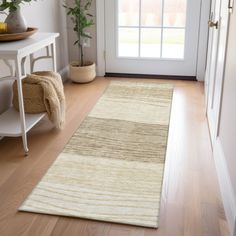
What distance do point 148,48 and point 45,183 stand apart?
2.45 m

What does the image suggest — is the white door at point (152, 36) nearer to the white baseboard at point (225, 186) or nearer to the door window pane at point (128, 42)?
the door window pane at point (128, 42)

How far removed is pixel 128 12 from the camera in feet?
13.0

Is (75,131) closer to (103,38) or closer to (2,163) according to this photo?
(2,163)

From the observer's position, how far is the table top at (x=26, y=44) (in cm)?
214

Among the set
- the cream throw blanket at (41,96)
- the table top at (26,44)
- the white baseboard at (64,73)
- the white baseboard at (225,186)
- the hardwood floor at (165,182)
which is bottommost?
the hardwood floor at (165,182)

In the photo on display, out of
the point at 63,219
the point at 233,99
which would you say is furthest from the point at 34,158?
the point at 233,99

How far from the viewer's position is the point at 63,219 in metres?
1.76

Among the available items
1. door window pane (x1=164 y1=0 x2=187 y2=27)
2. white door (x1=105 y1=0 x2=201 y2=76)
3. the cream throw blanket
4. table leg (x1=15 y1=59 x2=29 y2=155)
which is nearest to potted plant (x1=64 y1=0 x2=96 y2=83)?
white door (x1=105 y1=0 x2=201 y2=76)

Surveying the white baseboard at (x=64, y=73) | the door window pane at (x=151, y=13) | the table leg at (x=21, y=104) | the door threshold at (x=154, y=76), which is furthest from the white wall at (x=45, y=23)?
the door window pane at (x=151, y=13)

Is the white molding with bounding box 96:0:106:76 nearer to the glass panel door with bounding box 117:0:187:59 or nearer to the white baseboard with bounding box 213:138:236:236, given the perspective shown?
the glass panel door with bounding box 117:0:187:59

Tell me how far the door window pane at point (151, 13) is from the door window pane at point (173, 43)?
0.48 ft

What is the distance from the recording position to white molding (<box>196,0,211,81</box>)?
3773 millimetres

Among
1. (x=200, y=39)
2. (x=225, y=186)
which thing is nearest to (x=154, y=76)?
(x=200, y=39)

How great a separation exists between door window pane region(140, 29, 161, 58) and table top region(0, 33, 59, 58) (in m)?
1.56
